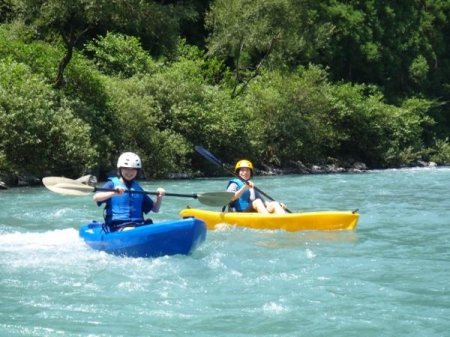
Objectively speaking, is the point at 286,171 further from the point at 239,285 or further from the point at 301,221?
the point at 239,285

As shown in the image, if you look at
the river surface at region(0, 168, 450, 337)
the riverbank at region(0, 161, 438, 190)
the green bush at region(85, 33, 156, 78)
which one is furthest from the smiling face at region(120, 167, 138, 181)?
the green bush at region(85, 33, 156, 78)

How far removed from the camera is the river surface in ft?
16.3

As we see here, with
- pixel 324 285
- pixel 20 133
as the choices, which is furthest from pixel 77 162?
A: pixel 324 285

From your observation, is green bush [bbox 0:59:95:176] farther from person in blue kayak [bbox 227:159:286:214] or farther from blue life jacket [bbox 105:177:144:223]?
blue life jacket [bbox 105:177:144:223]

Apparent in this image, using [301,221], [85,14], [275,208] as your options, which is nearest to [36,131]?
[85,14]

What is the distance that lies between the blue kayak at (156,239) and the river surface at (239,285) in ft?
0.35

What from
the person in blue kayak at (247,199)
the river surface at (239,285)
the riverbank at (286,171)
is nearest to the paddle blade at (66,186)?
the river surface at (239,285)

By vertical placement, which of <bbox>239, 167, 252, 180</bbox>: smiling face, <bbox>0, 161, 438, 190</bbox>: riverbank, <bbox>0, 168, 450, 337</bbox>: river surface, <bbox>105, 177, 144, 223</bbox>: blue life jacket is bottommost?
<bbox>0, 168, 450, 337</bbox>: river surface

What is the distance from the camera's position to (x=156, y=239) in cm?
725

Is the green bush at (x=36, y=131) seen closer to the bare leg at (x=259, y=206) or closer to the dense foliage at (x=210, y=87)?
the dense foliage at (x=210, y=87)

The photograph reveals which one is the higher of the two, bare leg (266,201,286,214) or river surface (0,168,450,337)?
bare leg (266,201,286,214)

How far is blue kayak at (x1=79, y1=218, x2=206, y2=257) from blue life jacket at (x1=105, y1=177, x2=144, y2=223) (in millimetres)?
278

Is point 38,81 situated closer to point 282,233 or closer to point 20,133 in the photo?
point 20,133

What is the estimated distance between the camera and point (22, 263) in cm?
699
